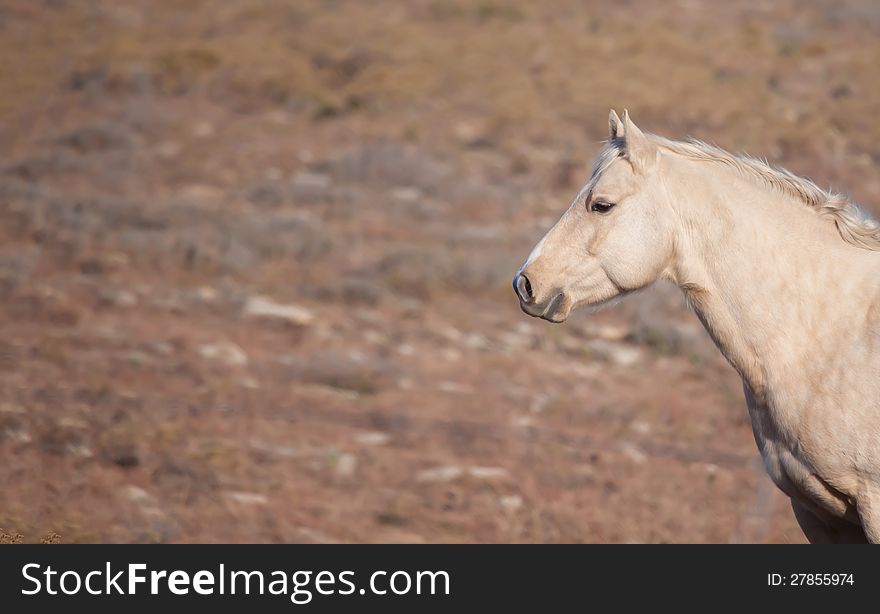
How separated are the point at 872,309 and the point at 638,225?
1047 mm

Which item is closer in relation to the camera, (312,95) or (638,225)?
(638,225)

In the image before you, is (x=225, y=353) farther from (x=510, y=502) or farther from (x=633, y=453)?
(x=633, y=453)

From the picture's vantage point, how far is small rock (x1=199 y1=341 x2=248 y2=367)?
9.75 metres

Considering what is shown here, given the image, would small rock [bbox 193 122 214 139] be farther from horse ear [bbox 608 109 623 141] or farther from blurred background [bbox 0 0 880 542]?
horse ear [bbox 608 109 623 141]

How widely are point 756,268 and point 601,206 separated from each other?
0.72m

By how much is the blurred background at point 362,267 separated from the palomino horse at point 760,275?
5.39 ft

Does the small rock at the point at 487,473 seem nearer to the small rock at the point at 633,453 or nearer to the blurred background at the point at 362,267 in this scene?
the blurred background at the point at 362,267

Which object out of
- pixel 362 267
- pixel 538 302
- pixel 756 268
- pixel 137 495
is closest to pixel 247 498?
pixel 137 495

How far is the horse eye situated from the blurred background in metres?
1.73

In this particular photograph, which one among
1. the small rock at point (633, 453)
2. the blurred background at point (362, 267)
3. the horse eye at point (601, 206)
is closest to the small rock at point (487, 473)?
the blurred background at point (362, 267)

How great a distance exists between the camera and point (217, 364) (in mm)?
9641

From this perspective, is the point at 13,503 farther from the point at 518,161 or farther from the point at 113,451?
the point at 518,161

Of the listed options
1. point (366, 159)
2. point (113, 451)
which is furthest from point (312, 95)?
point (113, 451)

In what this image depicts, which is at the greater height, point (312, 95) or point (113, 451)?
point (312, 95)
